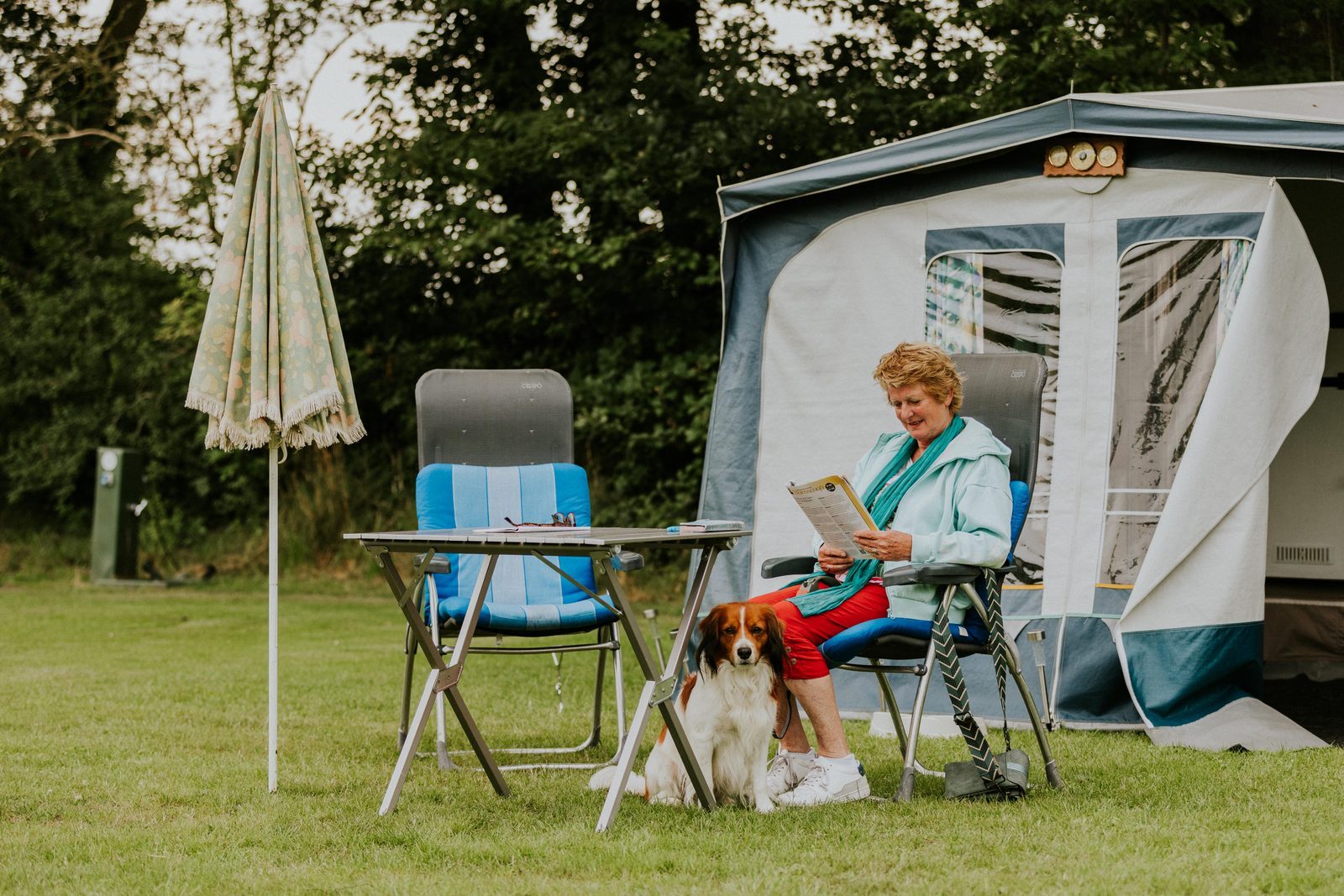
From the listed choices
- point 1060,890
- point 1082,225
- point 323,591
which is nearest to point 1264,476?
point 1082,225

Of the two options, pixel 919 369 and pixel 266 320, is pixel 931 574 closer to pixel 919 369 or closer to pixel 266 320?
pixel 919 369

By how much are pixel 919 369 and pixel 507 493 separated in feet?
4.79

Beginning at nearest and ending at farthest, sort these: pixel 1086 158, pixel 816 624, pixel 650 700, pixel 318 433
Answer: pixel 650 700 → pixel 816 624 → pixel 318 433 → pixel 1086 158

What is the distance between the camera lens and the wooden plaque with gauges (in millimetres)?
4844

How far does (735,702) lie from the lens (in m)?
3.42

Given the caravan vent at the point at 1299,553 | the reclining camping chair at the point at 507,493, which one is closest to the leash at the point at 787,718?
the reclining camping chair at the point at 507,493

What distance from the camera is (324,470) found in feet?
36.1

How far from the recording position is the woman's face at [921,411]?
12.4 feet

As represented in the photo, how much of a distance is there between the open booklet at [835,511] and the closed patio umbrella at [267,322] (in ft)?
3.75

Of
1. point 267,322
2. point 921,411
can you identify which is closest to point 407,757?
point 267,322

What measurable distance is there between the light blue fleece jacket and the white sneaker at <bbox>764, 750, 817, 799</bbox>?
1.40 feet

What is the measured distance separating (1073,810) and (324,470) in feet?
27.5

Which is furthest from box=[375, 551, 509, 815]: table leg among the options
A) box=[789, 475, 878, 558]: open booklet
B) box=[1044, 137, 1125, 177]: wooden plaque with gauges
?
box=[1044, 137, 1125, 177]: wooden plaque with gauges

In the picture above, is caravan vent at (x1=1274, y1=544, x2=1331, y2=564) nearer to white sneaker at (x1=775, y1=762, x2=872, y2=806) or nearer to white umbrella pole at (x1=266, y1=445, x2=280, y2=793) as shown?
white sneaker at (x1=775, y1=762, x2=872, y2=806)
